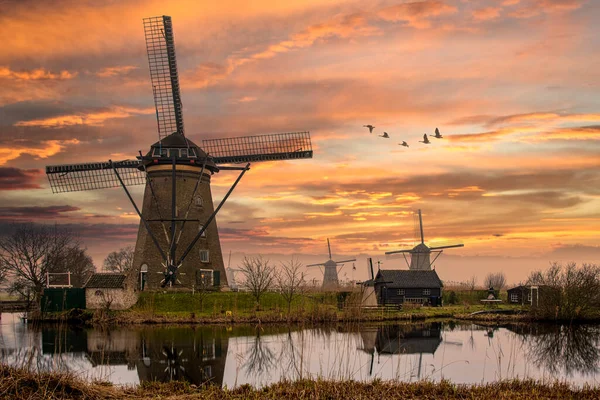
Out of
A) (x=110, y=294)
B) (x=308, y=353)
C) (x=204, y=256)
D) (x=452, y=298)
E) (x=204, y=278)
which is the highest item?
(x=204, y=256)

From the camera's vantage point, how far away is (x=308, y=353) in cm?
2175

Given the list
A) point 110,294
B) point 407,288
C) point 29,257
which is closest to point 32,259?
point 29,257

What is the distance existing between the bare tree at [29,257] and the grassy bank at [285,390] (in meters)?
36.8

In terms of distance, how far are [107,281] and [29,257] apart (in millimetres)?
13770

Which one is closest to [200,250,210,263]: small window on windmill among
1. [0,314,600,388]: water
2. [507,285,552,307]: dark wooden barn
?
[0,314,600,388]: water

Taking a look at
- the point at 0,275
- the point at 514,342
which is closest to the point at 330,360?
the point at 514,342

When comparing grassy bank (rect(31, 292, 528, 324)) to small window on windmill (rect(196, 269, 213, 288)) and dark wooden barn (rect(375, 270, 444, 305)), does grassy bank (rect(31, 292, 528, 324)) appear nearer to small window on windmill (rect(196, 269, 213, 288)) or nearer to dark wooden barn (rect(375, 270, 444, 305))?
small window on windmill (rect(196, 269, 213, 288))

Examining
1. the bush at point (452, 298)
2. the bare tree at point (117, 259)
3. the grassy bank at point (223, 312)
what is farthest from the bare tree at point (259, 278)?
the bare tree at point (117, 259)

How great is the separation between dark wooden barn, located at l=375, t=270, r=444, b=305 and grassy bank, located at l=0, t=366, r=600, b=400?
3799 cm

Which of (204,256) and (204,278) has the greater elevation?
(204,256)

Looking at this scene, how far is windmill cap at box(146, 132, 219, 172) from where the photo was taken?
39.5 meters

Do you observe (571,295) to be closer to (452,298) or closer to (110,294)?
(452,298)

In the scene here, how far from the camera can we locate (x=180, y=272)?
39.1 meters

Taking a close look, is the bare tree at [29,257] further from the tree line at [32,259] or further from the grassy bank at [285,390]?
the grassy bank at [285,390]
